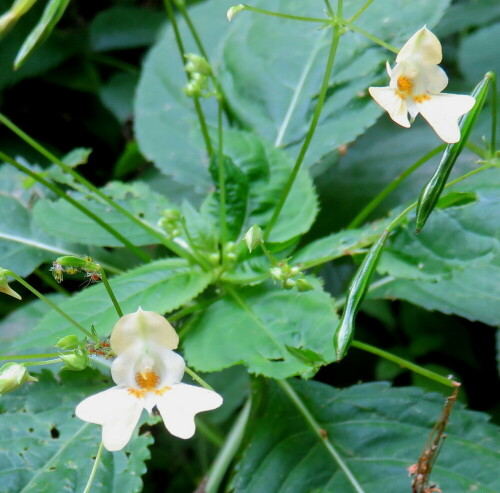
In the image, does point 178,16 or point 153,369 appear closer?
point 153,369

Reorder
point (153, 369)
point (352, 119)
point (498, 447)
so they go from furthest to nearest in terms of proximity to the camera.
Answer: point (352, 119), point (498, 447), point (153, 369)

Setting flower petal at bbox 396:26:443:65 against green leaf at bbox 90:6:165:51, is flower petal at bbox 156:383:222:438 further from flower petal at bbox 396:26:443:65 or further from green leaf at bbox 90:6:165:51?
green leaf at bbox 90:6:165:51

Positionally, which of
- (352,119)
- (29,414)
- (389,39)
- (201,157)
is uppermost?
(389,39)

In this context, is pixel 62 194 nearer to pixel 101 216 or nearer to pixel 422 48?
pixel 101 216

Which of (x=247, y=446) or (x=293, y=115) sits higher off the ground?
(x=293, y=115)

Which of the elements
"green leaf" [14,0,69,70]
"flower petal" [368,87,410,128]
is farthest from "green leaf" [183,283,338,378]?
"green leaf" [14,0,69,70]

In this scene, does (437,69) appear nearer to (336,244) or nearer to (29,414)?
(336,244)

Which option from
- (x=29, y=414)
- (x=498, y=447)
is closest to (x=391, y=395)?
(x=498, y=447)
